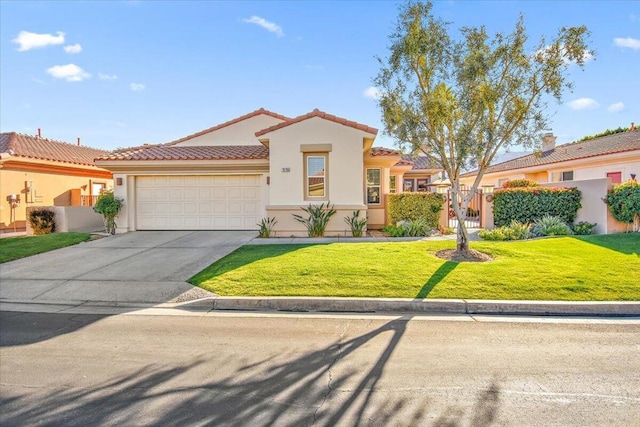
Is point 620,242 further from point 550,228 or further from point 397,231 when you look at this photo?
point 397,231

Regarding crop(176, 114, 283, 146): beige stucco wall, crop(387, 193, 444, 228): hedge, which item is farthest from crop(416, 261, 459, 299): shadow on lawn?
crop(176, 114, 283, 146): beige stucco wall

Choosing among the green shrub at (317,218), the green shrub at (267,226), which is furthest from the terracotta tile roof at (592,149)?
the green shrub at (267,226)

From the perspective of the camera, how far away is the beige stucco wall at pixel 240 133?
65.2ft

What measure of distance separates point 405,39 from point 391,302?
21.4 ft

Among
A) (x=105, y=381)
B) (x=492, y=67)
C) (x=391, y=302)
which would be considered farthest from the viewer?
(x=492, y=67)

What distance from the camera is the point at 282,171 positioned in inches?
555

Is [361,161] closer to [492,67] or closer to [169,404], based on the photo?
[492,67]

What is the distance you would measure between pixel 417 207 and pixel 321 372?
11.6 meters

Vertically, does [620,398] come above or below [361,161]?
below

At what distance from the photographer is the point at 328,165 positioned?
14.0 meters

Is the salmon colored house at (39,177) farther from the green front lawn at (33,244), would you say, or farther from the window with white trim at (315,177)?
the window with white trim at (315,177)

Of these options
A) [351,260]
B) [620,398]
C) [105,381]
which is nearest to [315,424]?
[105,381]

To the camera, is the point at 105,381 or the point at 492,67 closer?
the point at 105,381

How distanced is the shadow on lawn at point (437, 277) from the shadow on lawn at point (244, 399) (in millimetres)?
2702
